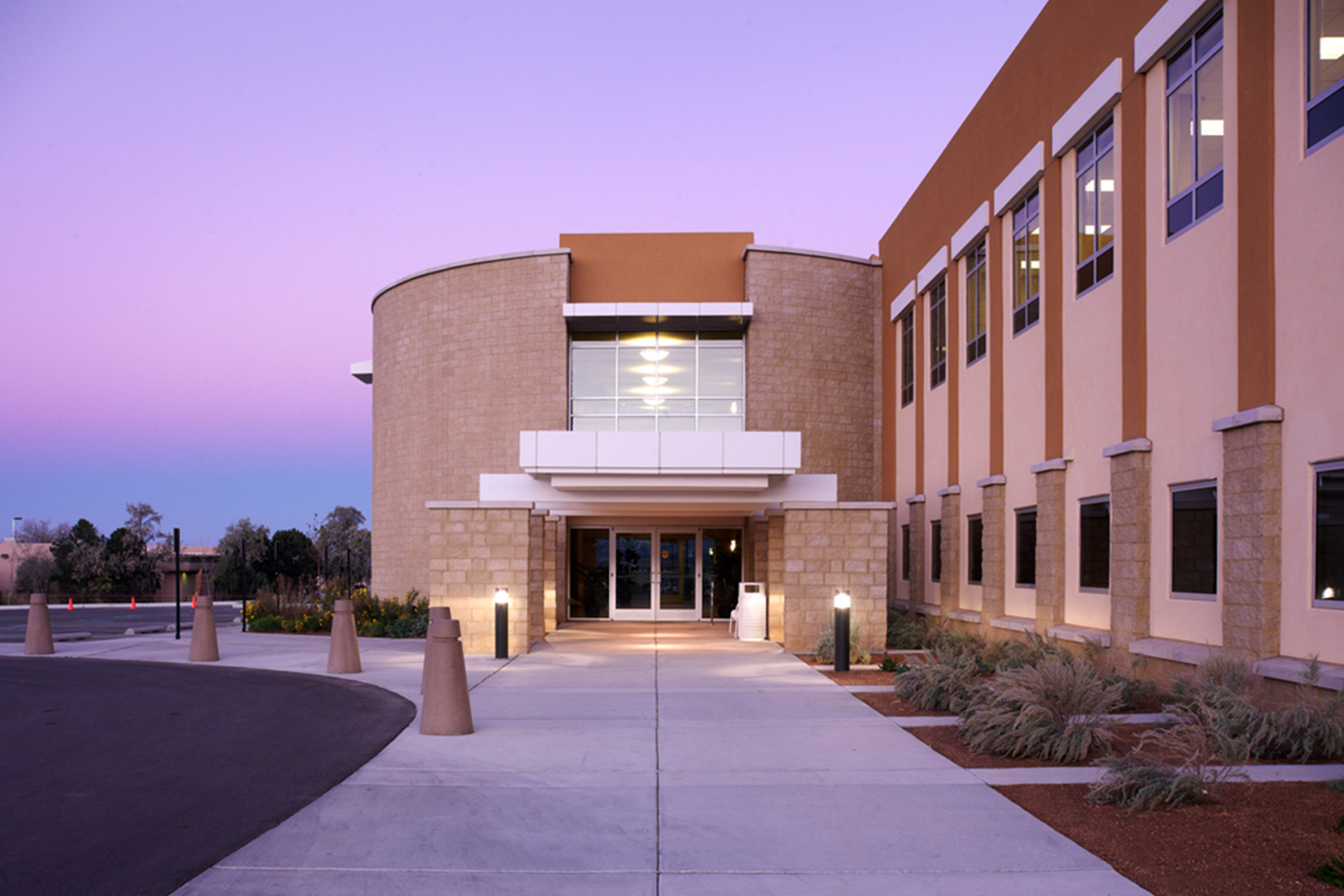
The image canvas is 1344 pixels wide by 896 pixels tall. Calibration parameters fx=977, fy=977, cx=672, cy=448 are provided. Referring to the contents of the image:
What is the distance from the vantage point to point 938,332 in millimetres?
22625

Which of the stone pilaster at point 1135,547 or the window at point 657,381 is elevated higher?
the window at point 657,381

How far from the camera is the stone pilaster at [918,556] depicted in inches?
898

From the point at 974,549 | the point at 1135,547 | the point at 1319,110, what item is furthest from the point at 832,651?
the point at 1319,110

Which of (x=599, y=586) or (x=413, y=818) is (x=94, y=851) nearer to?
(x=413, y=818)

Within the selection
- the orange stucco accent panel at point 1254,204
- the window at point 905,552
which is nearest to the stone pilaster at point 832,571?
the window at point 905,552

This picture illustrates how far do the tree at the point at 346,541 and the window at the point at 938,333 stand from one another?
38.2 metres

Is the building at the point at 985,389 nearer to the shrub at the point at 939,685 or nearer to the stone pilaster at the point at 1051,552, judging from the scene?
the stone pilaster at the point at 1051,552

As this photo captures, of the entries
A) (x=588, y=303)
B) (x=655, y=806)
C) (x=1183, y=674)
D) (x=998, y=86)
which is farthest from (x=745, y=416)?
(x=655, y=806)

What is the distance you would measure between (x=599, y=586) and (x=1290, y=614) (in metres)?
19.3

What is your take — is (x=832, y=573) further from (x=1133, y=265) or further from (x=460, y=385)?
(x=460, y=385)

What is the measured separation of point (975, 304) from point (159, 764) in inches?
666

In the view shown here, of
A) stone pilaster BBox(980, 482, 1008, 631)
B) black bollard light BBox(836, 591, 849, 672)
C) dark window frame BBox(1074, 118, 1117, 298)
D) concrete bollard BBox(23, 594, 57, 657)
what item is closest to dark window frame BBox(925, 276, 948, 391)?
stone pilaster BBox(980, 482, 1008, 631)

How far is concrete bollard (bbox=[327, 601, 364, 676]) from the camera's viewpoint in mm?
14883

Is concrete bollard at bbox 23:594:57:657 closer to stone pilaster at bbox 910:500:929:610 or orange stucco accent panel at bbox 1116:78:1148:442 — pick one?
stone pilaster at bbox 910:500:929:610
